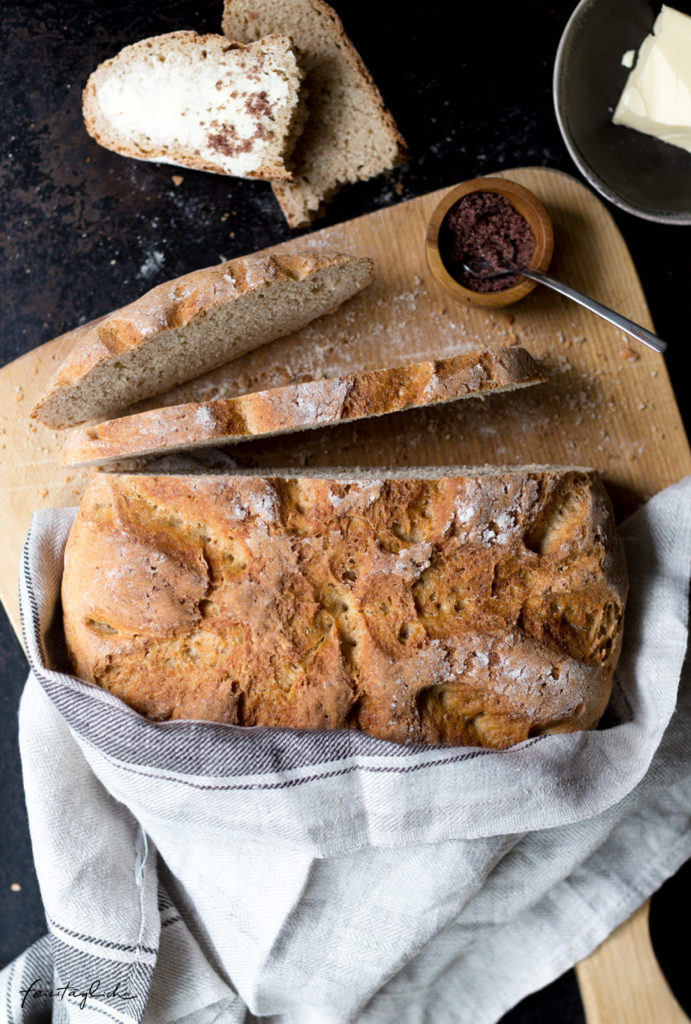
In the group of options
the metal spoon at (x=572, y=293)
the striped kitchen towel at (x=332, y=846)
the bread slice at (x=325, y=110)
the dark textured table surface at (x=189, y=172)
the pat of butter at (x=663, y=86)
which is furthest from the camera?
the dark textured table surface at (x=189, y=172)

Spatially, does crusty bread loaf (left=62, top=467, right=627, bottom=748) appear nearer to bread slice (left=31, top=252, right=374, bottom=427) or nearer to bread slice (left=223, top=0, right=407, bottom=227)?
bread slice (left=31, top=252, right=374, bottom=427)

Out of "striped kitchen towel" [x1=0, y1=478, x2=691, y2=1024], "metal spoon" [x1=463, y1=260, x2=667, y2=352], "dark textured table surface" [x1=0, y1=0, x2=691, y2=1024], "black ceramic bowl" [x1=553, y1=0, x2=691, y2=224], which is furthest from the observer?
"dark textured table surface" [x1=0, y1=0, x2=691, y2=1024]

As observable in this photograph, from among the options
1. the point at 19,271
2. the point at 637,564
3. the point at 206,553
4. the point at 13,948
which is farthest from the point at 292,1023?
the point at 19,271

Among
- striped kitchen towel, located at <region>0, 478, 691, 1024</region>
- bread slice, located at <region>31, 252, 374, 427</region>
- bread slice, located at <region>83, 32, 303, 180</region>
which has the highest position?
bread slice, located at <region>83, 32, 303, 180</region>

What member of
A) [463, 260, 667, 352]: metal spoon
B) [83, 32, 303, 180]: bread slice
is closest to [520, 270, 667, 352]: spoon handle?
[463, 260, 667, 352]: metal spoon

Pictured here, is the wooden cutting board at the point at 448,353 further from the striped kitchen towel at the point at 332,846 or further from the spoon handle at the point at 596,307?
the striped kitchen towel at the point at 332,846

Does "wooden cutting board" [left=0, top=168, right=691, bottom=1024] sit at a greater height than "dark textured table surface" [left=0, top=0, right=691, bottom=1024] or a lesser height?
lesser

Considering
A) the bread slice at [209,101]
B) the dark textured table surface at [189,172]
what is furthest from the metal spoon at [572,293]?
the bread slice at [209,101]

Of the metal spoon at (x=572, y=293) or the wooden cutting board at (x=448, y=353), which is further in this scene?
the wooden cutting board at (x=448, y=353)
